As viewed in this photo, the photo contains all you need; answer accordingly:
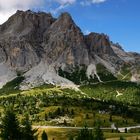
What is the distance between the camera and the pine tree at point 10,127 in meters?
47.7

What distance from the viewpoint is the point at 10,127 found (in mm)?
48000

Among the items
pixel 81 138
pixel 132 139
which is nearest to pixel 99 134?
pixel 81 138

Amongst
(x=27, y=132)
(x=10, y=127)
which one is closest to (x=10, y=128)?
(x=10, y=127)

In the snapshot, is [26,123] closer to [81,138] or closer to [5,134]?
[5,134]

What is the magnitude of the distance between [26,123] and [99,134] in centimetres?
4343

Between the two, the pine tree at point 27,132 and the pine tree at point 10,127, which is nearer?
the pine tree at point 10,127

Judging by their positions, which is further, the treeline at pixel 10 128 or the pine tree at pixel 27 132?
the pine tree at pixel 27 132

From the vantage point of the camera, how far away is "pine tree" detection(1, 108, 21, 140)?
47.7 m

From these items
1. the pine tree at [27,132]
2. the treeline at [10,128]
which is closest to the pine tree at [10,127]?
the treeline at [10,128]

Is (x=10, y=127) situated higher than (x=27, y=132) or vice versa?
(x=10, y=127)

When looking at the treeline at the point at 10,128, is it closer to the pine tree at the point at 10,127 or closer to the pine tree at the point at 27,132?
the pine tree at the point at 10,127

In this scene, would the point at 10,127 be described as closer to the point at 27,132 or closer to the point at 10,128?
the point at 10,128

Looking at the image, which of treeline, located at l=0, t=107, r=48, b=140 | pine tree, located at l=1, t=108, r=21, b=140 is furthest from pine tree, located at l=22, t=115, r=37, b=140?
pine tree, located at l=1, t=108, r=21, b=140

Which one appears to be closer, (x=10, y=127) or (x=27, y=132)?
(x=10, y=127)
